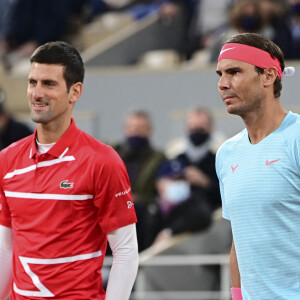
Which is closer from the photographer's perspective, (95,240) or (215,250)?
(95,240)

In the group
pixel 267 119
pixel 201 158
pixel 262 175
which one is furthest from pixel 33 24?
pixel 262 175

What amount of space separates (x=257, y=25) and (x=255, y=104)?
6538 millimetres

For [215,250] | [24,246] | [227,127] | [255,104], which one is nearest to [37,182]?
[24,246]

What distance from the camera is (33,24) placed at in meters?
13.3

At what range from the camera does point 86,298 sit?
194 inches

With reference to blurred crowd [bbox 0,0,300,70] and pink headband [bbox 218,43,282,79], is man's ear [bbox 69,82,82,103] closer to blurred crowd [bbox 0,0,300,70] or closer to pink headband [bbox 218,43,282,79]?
pink headband [bbox 218,43,282,79]

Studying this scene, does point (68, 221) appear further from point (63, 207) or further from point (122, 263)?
point (122, 263)

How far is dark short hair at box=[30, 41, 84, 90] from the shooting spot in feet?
16.8

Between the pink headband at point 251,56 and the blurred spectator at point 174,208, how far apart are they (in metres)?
4.50

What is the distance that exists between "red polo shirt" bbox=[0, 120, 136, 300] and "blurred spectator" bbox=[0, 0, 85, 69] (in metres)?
8.44

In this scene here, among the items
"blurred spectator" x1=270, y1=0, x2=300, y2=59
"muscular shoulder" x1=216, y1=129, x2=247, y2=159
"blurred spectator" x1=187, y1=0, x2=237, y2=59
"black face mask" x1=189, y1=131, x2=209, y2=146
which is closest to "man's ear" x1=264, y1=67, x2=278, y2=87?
"muscular shoulder" x1=216, y1=129, x2=247, y2=159

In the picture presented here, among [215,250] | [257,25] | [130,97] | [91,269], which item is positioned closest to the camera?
[91,269]

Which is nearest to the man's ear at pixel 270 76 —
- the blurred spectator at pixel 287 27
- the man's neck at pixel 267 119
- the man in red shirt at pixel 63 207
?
the man's neck at pixel 267 119

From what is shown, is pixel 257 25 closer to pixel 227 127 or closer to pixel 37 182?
pixel 227 127
